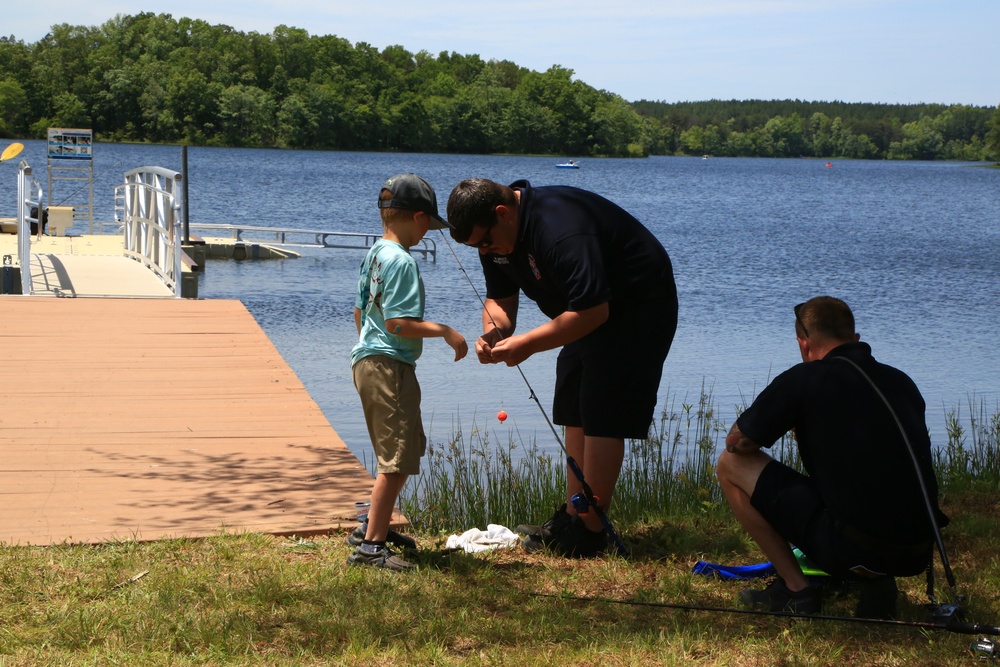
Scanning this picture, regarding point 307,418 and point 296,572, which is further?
point 307,418

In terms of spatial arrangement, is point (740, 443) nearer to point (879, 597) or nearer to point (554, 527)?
point (879, 597)

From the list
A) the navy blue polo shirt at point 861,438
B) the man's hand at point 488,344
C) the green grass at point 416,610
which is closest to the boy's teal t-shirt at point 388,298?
the man's hand at point 488,344

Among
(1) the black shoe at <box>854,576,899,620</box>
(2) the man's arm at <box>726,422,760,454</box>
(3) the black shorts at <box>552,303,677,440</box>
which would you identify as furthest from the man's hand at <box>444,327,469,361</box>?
(1) the black shoe at <box>854,576,899,620</box>

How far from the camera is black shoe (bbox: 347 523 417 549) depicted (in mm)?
4117

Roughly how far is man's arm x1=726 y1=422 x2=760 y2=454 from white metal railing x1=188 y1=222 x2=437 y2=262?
2153 cm

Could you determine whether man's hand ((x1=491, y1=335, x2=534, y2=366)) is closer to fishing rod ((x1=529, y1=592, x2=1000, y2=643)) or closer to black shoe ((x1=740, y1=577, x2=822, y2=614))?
fishing rod ((x1=529, y1=592, x2=1000, y2=643))

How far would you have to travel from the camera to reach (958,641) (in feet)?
10.9

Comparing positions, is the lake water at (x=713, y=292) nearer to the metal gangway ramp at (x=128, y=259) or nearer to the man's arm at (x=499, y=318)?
the metal gangway ramp at (x=128, y=259)

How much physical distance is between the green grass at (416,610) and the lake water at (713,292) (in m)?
3.19

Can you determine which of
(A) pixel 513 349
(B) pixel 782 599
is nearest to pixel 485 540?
(A) pixel 513 349

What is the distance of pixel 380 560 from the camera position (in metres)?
3.94

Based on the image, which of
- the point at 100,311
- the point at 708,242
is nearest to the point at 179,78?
the point at 708,242

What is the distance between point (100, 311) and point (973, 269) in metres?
23.4

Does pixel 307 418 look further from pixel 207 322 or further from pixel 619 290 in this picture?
pixel 207 322
